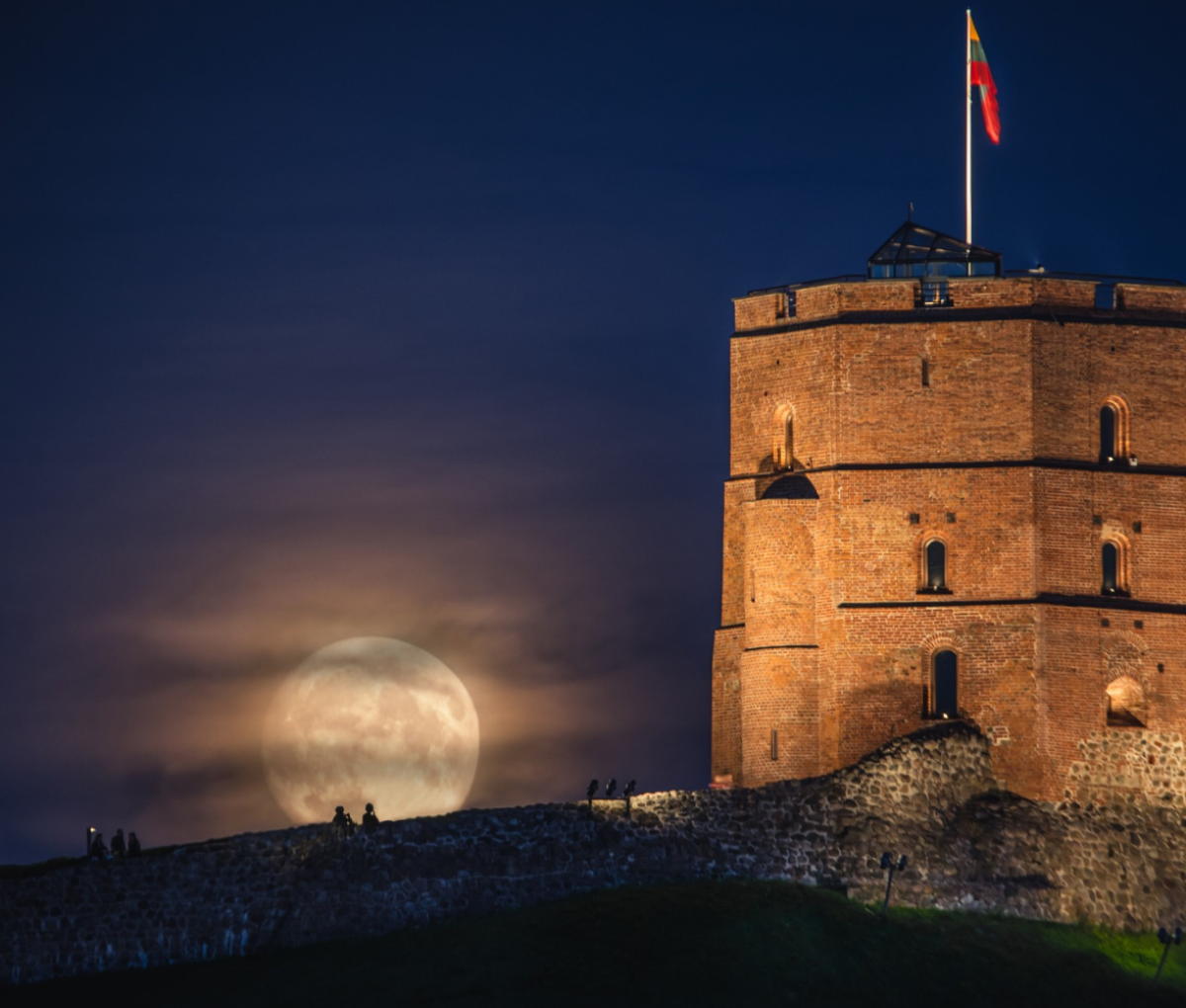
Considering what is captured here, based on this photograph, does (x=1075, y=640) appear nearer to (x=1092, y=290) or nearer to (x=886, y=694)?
(x=886, y=694)

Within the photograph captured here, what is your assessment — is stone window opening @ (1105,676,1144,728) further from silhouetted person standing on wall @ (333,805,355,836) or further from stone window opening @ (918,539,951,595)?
silhouetted person standing on wall @ (333,805,355,836)

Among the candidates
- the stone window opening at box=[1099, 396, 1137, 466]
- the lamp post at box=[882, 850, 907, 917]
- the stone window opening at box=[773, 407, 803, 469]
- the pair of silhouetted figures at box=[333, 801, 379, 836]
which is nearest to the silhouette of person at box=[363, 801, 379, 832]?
the pair of silhouetted figures at box=[333, 801, 379, 836]

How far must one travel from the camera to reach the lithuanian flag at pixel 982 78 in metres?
59.3

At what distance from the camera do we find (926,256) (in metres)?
57.1

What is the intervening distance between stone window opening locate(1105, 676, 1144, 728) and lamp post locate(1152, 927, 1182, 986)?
6.36m

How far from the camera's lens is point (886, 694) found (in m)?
53.4

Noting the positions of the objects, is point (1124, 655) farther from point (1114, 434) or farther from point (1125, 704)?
point (1114, 434)

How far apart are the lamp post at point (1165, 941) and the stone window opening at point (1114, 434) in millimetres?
12796

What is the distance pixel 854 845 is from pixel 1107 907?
21.9ft

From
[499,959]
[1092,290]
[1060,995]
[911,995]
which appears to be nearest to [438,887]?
[499,959]

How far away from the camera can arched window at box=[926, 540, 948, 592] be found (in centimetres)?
5431

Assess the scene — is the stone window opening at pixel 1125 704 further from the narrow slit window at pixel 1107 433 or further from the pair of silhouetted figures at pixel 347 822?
the pair of silhouetted figures at pixel 347 822

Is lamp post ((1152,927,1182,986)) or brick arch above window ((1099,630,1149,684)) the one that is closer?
lamp post ((1152,927,1182,986))

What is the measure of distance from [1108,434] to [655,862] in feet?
60.7
